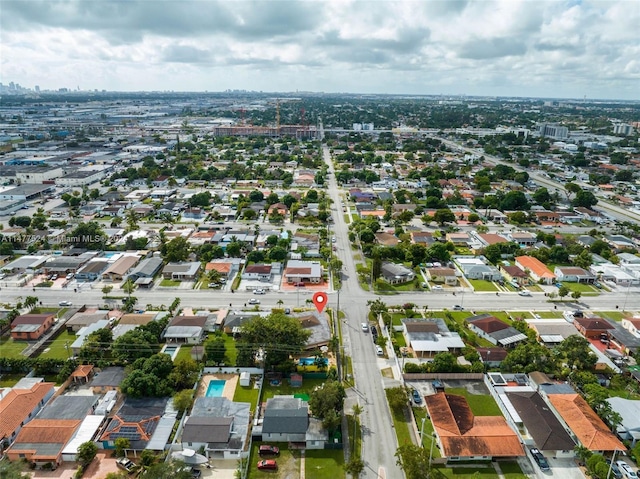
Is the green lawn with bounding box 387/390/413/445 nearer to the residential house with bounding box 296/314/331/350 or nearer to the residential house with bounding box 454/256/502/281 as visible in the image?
the residential house with bounding box 296/314/331/350

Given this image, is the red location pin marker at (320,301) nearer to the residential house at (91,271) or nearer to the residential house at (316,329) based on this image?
the residential house at (316,329)

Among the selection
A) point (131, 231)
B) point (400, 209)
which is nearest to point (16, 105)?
point (131, 231)

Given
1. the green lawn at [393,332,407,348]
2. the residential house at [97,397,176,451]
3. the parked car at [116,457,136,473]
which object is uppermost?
the residential house at [97,397,176,451]

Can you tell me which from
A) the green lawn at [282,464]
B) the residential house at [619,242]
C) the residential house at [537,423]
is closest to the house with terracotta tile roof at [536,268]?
the residential house at [619,242]

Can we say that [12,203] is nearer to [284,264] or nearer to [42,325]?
[42,325]

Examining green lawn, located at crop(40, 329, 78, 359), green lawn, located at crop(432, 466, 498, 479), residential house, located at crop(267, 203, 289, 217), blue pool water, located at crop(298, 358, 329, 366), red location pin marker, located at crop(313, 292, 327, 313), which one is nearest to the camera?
green lawn, located at crop(432, 466, 498, 479)

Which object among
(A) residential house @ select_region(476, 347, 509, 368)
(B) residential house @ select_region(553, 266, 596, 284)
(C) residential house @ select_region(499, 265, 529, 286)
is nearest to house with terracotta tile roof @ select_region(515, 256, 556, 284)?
(B) residential house @ select_region(553, 266, 596, 284)
